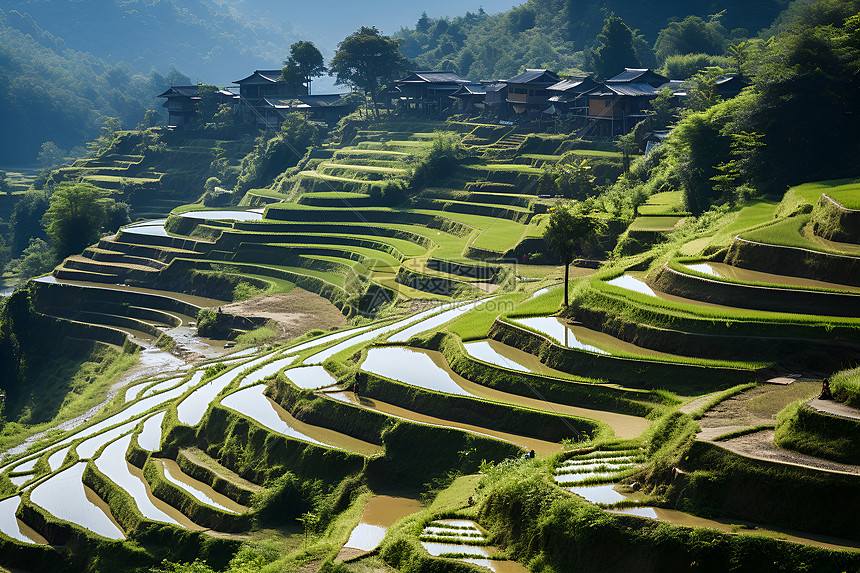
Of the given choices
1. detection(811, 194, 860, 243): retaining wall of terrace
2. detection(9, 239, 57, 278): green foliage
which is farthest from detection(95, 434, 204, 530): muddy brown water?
detection(9, 239, 57, 278): green foliage

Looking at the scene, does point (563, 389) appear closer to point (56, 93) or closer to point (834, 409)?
point (834, 409)

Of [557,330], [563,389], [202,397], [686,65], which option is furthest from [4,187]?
[563,389]

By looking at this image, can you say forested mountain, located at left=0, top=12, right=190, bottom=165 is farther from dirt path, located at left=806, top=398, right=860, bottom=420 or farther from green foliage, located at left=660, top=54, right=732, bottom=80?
dirt path, located at left=806, top=398, right=860, bottom=420

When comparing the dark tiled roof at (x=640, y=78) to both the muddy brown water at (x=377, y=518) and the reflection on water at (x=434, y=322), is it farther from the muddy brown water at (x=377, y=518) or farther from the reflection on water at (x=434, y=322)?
the muddy brown water at (x=377, y=518)

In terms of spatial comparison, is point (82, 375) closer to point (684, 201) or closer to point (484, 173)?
point (484, 173)

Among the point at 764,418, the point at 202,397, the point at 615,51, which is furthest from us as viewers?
the point at 615,51

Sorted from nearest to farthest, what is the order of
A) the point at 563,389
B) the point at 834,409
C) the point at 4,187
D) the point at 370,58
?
the point at 834,409
the point at 563,389
the point at 370,58
the point at 4,187

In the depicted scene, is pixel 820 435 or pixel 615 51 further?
pixel 615 51

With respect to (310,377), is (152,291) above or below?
above

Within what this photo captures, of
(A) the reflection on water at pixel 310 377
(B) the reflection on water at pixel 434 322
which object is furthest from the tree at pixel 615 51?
(A) the reflection on water at pixel 310 377
